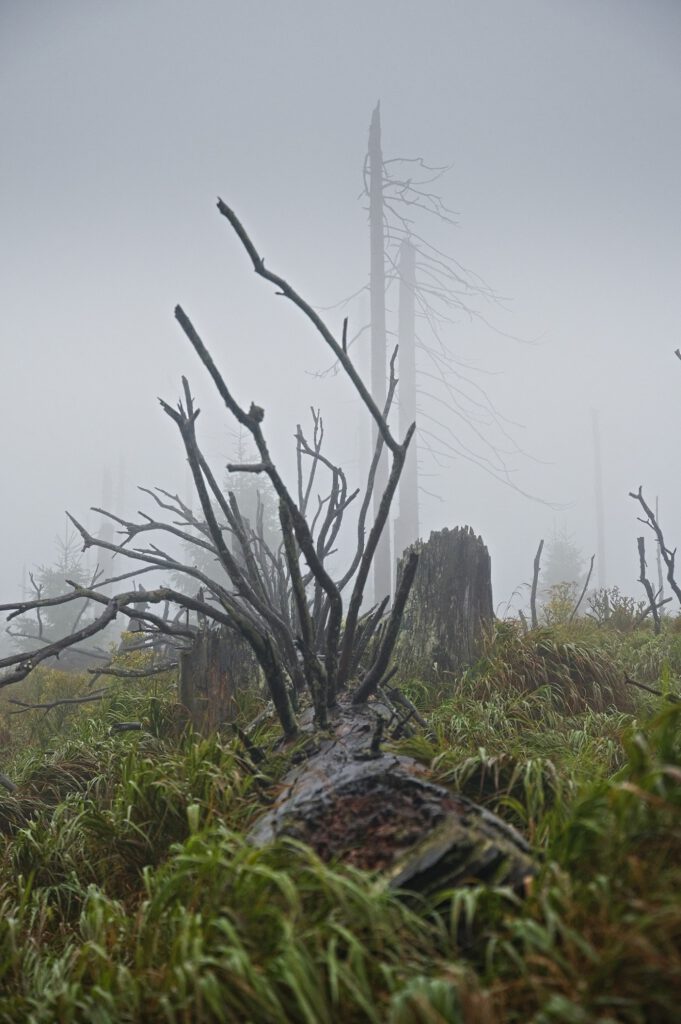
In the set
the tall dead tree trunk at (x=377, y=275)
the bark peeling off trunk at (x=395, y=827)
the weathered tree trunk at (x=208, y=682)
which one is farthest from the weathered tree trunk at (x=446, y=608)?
the tall dead tree trunk at (x=377, y=275)

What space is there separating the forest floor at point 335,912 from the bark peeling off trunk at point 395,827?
72mm

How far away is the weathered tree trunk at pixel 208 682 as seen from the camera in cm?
454

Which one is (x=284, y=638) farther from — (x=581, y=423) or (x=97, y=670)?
(x=581, y=423)

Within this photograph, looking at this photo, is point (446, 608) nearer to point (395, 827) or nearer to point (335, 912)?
point (395, 827)

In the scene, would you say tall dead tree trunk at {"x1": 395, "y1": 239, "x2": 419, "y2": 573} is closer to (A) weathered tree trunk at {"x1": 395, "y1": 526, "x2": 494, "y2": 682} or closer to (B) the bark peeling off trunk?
(A) weathered tree trunk at {"x1": 395, "y1": 526, "x2": 494, "y2": 682}

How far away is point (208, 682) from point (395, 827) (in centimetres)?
301

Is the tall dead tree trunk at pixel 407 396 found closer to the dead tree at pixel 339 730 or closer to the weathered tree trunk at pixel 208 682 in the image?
the weathered tree trunk at pixel 208 682

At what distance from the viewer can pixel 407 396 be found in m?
20.3

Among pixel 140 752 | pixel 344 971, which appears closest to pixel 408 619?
pixel 140 752

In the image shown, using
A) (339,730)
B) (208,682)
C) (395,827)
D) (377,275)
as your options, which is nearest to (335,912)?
(395,827)

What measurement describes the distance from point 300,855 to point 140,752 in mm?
2744

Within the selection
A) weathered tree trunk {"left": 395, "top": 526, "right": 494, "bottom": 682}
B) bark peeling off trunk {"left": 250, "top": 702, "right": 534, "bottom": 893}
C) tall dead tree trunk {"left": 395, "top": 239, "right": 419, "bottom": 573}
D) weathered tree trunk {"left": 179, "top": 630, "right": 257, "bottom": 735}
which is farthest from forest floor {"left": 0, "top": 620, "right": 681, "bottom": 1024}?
tall dead tree trunk {"left": 395, "top": 239, "right": 419, "bottom": 573}

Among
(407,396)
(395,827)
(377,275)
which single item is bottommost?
(395,827)

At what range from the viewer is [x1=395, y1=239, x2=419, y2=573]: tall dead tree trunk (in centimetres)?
1738
